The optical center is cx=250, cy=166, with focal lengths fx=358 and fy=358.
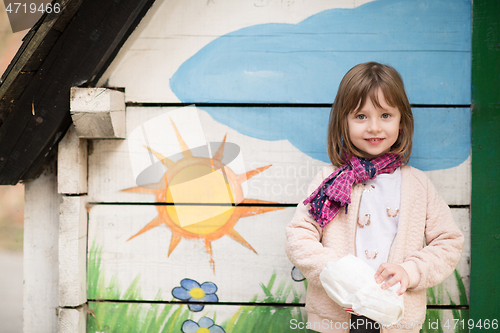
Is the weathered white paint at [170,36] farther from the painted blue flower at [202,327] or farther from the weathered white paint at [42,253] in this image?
the painted blue flower at [202,327]

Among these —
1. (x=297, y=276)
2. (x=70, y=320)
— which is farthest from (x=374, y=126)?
(x=70, y=320)

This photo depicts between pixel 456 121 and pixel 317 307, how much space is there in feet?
2.40

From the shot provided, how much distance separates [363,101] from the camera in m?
0.90

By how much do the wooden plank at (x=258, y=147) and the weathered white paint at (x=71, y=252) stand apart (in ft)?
0.24

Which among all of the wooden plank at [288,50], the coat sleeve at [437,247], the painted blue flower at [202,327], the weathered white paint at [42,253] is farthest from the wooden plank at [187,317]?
the wooden plank at [288,50]

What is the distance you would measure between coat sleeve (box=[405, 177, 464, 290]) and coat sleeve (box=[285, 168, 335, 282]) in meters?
0.21

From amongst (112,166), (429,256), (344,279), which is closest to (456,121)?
(429,256)

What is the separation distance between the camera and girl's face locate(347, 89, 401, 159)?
91 centimetres

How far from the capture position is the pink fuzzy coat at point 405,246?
2.82 ft

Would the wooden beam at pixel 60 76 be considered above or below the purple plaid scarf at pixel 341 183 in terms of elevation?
above

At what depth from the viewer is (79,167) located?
1.16m

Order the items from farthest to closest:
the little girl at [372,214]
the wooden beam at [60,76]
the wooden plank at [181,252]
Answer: the wooden plank at [181,252] < the wooden beam at [60,76] < the little girl at [372,214]

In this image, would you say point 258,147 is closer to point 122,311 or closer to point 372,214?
point 372,214
